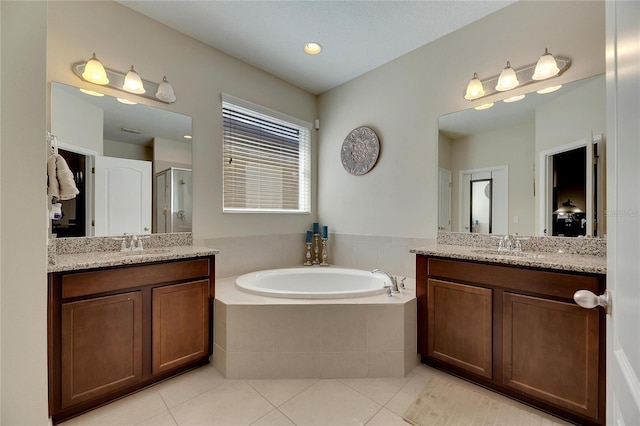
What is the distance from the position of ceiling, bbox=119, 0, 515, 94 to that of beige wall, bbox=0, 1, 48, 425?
172 centimetres

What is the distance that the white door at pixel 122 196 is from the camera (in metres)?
2.08

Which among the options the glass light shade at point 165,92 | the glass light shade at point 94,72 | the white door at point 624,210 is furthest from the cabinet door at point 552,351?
the glass light shade at point 94,72

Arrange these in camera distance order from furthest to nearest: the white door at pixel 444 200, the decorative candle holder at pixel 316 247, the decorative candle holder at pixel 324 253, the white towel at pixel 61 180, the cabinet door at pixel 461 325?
the decorative candle holder at pixel 316 247, the decorative candle holder at pixel 324 253, the white door at pixel 444 200, the cabinet door at pixel 461 325, the white towel at pixel 61 180

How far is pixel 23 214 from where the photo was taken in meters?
0.80

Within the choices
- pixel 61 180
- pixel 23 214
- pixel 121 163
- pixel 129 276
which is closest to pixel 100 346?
pixel 129 276

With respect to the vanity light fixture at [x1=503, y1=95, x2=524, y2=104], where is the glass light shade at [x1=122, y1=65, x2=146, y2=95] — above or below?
above

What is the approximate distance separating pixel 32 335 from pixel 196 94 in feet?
7.47

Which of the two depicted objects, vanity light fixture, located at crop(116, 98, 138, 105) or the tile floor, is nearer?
the tile floor

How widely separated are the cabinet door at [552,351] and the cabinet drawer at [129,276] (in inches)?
82.1

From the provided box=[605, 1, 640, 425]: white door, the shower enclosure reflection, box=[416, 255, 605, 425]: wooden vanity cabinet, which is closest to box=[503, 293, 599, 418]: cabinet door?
box=[416, 255, 605, 425]: wooden vanity cabinet

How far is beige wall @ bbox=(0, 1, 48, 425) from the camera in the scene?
2.51 feet

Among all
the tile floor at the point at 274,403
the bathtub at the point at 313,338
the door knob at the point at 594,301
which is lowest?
the tile floor at the point at 274,403

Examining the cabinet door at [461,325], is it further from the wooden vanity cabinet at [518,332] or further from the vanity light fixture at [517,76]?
the vanity light fixture at [517,76]

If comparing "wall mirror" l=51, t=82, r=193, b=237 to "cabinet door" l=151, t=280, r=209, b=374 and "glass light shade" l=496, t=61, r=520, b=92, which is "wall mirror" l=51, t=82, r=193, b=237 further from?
"glass light shade" l=496, t=61, r=520, b=92
